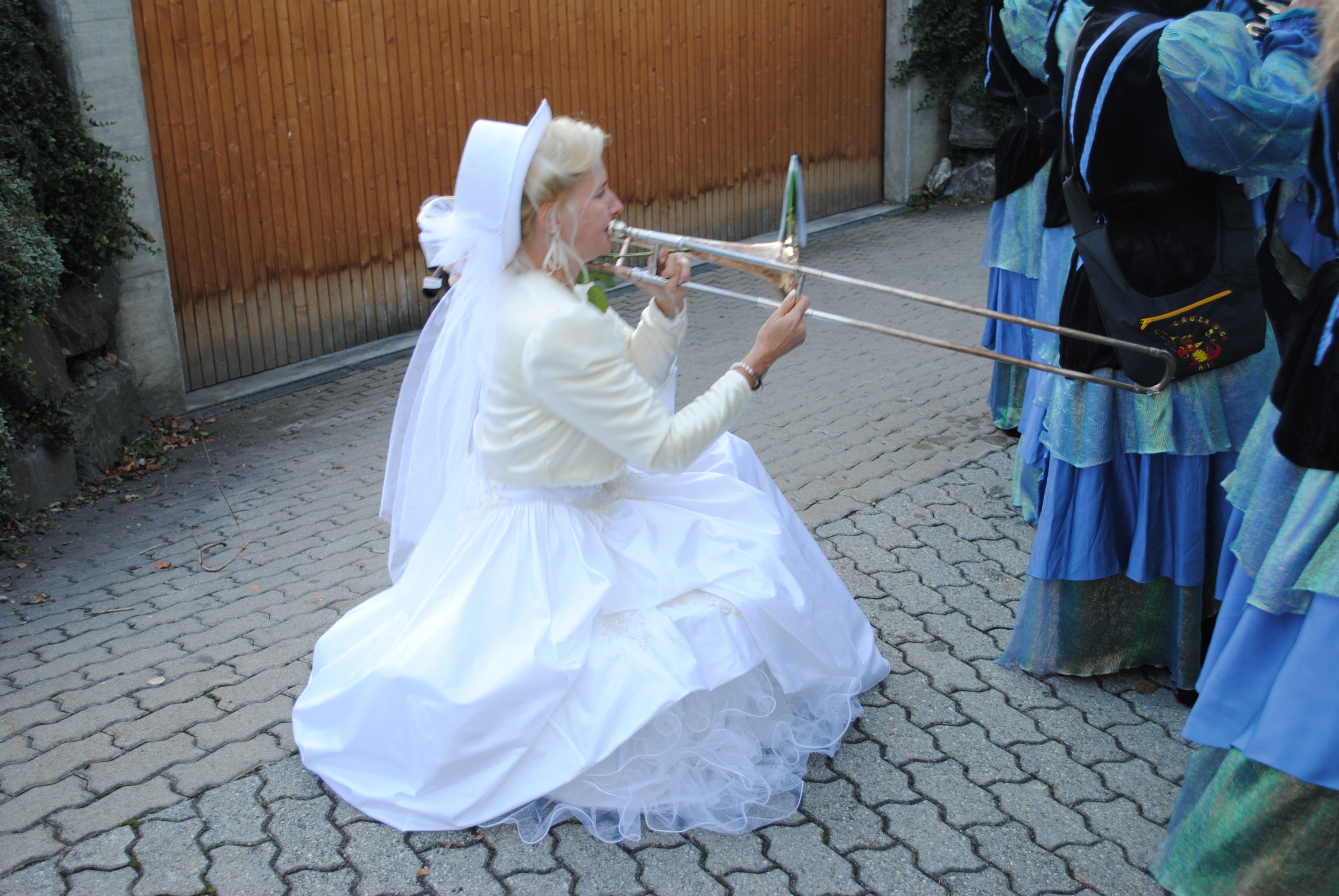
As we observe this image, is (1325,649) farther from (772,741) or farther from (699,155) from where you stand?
(699,155)

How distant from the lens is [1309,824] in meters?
2.07

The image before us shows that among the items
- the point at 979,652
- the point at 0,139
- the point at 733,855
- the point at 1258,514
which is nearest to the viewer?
the point at 1258,514

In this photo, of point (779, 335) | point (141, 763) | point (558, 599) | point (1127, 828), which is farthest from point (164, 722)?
point (1127, 828)

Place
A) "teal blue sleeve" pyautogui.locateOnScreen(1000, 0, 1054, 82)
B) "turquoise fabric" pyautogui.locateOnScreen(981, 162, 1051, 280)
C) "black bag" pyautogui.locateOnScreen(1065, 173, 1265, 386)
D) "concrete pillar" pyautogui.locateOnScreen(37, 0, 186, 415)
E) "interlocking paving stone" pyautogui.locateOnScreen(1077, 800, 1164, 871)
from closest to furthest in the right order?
"interlocking paving stone" pyautogui.locateOnScreen(1077, 800, 1164, 871) → "black bag" pyautogui.locateOnScreen(1065, 173, 1265, 386) → "teal blue sleeve" pyautogui.locateOnScreen(1000, 0, 1054, 82) → "turquoise fabric" pyautogui.locateOnScreen(981, 162, 1051, 280) → "concrete pillar" pyautogui.locateOnScreen(37, 0, 186, 415)

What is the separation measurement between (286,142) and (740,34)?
3.79m

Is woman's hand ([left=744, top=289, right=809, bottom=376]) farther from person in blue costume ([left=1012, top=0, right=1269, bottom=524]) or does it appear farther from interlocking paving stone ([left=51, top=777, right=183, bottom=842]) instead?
interlocking paving stone ([left=51, top=777, right=183, bottom=842])

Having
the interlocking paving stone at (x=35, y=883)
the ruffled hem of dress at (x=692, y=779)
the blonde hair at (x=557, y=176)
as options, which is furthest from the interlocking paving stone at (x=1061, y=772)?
the interlocking paving stone at (x=35, y=883)

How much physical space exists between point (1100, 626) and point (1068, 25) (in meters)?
1.73

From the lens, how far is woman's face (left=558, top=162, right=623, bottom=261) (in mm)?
2588

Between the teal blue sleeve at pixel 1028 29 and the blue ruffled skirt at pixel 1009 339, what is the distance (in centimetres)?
84

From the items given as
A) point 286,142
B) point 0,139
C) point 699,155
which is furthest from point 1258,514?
point 699,155

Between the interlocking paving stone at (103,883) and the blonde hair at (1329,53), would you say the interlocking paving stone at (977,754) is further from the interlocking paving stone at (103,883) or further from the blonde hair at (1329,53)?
the interlocking paving stone at (103,883)

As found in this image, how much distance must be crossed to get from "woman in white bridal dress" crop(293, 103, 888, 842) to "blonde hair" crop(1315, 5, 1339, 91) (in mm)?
1165

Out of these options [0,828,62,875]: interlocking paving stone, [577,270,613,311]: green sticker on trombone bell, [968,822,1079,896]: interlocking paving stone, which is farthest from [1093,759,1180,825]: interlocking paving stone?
[0,828,62,875]: interlocking paving stone
